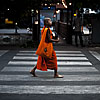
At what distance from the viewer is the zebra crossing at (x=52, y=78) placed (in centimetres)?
748

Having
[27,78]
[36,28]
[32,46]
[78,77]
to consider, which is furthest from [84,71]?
[36,28]

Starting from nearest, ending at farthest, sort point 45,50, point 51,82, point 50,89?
1. point 50,89
2. point 51,82
3. point 45,50

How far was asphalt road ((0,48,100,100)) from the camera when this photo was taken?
700cm

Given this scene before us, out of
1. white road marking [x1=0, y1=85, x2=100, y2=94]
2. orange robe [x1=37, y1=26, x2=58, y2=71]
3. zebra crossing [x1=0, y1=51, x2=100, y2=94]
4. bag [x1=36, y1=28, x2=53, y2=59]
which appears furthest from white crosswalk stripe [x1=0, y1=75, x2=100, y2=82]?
white road marking [x1=0, y1=85, x2=100, y2=94]

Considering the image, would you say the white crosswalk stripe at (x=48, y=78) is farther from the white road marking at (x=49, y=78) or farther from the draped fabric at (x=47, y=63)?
the draped fabric at (x=47, y=63)

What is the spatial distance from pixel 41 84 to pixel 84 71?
2509 mm

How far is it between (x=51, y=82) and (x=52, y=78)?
628mm

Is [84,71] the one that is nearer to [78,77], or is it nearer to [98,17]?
[78,77]

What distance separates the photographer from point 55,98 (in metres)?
6.74

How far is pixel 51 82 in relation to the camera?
27.9 feet

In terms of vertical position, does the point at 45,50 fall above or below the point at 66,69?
above

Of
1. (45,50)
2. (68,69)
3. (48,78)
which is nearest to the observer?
(45,50)

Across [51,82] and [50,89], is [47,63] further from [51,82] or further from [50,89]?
[50,89]

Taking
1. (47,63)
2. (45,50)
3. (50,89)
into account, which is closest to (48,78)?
(47,63)
